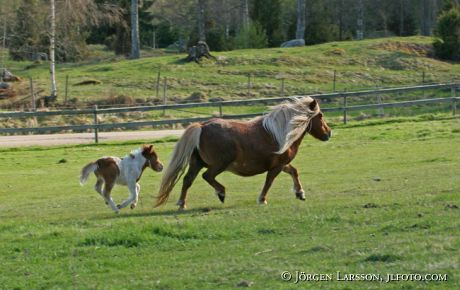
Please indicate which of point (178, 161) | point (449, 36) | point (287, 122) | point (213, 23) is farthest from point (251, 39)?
point (178, 161)

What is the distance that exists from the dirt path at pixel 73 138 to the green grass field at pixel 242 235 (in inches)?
500

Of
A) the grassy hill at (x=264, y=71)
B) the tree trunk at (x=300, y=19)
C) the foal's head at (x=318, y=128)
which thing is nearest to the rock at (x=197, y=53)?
the grassy hill at (x=264, y=71)

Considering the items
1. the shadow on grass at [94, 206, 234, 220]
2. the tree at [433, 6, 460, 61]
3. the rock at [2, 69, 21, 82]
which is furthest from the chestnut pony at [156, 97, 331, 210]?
the tree at [433, 6, 460, 61]

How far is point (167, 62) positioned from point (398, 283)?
51.6m

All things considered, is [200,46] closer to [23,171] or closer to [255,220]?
[23,171]

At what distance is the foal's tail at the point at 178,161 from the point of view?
50.4 ft

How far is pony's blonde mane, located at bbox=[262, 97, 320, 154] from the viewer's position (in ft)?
52.6

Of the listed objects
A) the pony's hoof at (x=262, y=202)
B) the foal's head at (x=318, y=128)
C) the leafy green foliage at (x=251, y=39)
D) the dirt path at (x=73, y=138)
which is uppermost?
the leafy green foliage at (x=251, y=39)

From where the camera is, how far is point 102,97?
1891 inches

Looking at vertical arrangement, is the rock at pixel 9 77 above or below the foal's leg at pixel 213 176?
below

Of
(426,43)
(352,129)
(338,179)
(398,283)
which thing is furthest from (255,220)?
(426,43)

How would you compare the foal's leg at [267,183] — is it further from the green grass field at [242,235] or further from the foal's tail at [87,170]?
the foal's tail at [87,170]

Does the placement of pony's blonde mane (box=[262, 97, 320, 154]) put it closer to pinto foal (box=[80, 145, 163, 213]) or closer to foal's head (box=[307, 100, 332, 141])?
foal's head (box=[307, 100, 332, 141])

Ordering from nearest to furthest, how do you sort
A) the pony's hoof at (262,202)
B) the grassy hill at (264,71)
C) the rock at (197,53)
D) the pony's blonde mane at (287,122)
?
the pony's hoof at (262,202) < the pony's blonde mane at (287,122) < the grassy hill at (264,71) < the rock at (197,53)
